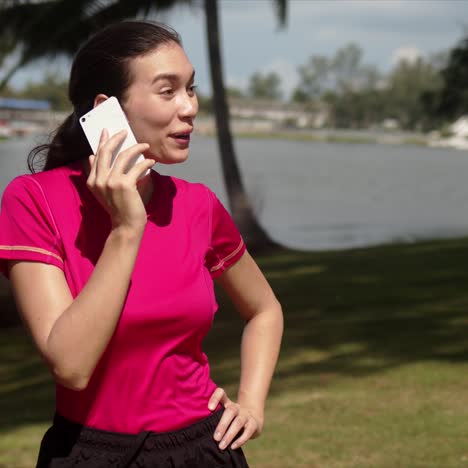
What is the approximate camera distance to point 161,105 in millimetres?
2145

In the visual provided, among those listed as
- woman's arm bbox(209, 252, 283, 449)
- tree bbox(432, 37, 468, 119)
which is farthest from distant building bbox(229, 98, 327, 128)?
woman's arm bbox(209, 252, 283, 449)

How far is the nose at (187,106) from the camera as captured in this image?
215 centimetres

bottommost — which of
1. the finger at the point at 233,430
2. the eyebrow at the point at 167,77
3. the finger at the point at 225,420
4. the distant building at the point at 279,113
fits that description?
the distant building at the point at 279,113

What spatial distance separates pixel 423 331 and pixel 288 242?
49.0ft

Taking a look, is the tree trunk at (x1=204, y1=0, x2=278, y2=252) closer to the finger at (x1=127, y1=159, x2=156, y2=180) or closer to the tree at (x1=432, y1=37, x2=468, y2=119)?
the tree at (x1=432, y1=37, x2=468, y2=119)

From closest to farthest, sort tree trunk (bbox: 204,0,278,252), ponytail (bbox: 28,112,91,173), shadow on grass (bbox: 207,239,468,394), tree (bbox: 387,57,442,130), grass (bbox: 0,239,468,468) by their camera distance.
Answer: ponytail (bbox: 28,112,91,173), grass (bbox: 0,239,468,468), shadow on grass (bbox: 207,239,468,394), tree trunk (bbox: 204,0,278,252), tree (bbox: 387,57,442,130)

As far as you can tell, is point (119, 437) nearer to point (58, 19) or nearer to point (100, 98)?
point (100, 98)

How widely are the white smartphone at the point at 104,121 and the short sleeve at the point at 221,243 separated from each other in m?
0.36

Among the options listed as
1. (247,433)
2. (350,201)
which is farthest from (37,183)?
(350,201)

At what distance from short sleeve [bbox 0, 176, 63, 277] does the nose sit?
329 mm

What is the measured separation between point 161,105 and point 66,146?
0.27 m

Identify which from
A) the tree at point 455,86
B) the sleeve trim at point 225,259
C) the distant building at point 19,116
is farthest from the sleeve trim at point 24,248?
the distant building at point 19,116

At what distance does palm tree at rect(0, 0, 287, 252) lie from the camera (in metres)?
17.5

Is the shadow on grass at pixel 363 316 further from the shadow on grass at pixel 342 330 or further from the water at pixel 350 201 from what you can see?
the water at pixel 350 201
